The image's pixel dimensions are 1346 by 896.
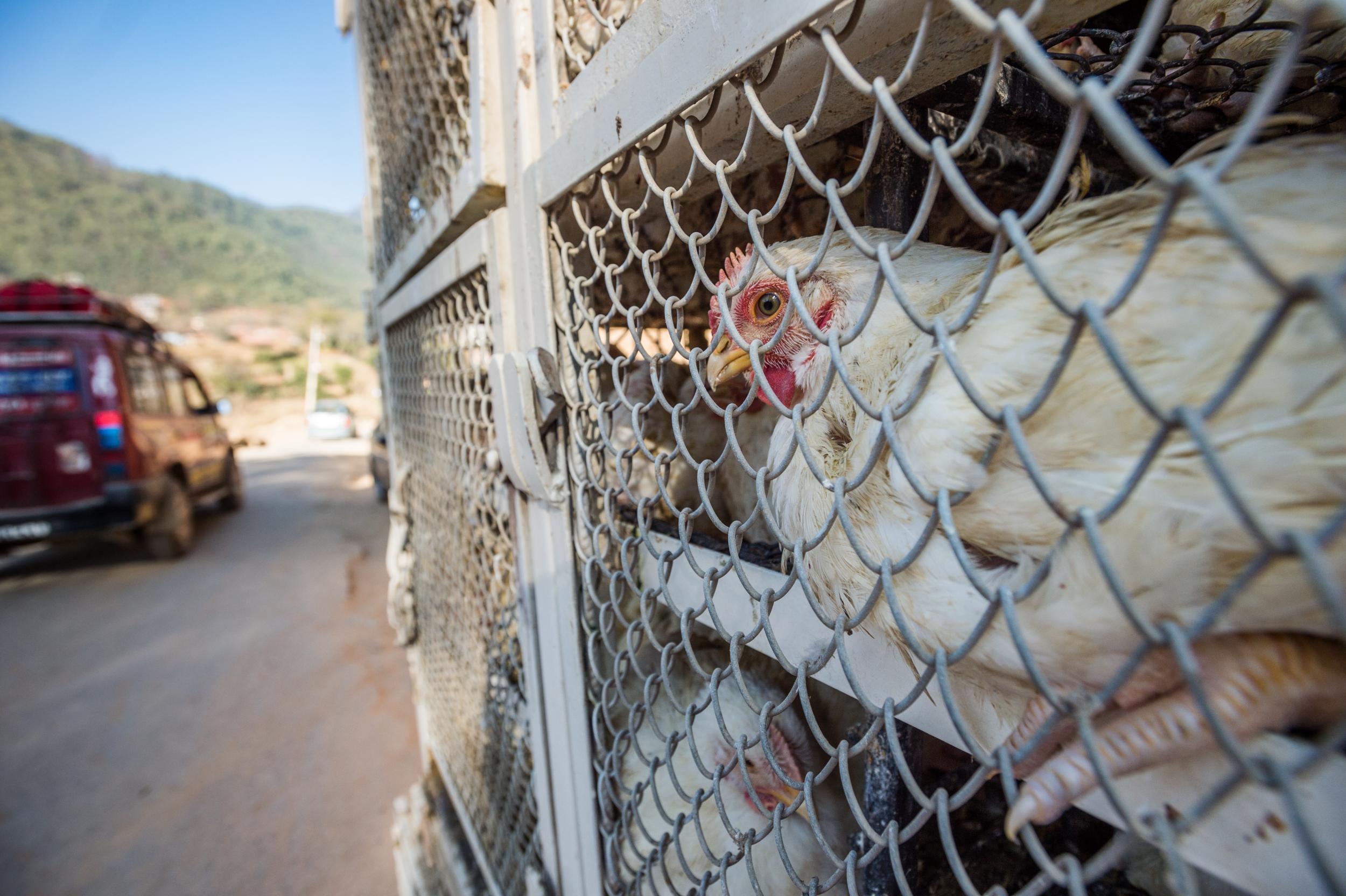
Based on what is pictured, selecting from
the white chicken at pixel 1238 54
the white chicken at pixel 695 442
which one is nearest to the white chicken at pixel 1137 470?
the white chicken at pixel 1238 54

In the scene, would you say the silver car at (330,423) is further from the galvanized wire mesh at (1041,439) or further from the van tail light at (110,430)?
the galvanized wire mesh at (1041,439)

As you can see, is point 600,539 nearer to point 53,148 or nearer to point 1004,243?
point 1004,243

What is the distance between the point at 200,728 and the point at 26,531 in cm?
364

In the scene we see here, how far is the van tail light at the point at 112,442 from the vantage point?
17.9ft

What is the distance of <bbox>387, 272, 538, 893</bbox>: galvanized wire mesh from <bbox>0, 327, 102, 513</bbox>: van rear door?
5210 mm

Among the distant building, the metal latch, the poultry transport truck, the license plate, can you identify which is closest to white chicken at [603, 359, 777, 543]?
the poultry transport truck

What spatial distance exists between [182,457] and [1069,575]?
932cm

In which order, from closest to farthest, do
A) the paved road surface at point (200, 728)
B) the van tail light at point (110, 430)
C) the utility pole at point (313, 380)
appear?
the paved road surface at point (200, 728), the van tail light at point (110, 430), the utility pole at point (313, 380)

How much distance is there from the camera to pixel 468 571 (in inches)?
78.5

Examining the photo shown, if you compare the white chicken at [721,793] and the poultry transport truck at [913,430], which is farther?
the white chicken at [721,793]

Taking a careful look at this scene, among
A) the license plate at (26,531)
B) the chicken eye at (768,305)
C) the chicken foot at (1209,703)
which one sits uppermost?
the chicken eye at (768,305)

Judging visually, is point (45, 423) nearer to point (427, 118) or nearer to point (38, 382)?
point (38, 382)

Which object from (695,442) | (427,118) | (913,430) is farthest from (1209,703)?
(427,118)

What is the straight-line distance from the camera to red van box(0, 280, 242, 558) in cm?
523
